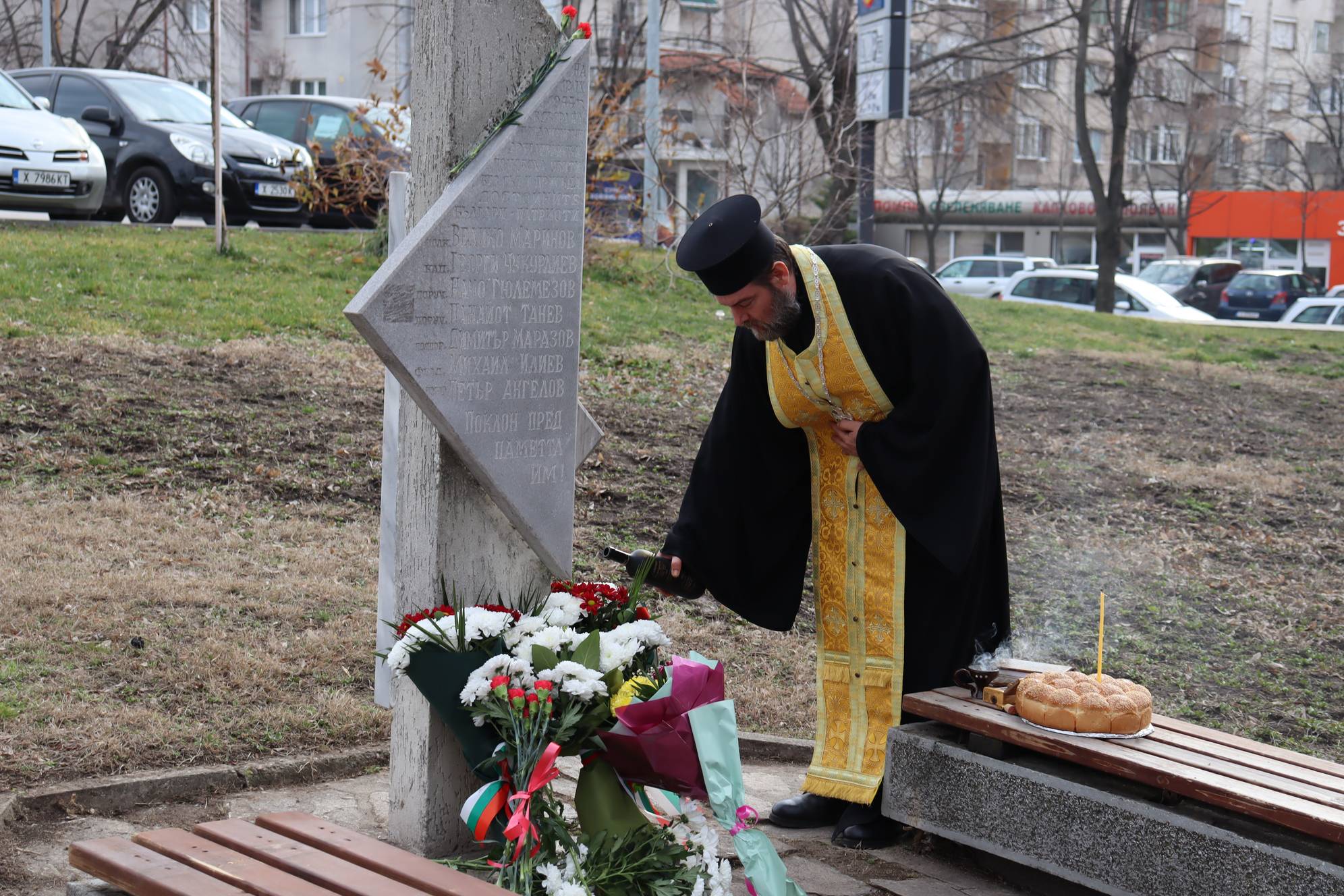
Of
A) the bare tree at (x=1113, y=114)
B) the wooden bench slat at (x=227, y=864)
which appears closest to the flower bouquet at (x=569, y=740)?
the wooden bench slat at (x=227, y=864)

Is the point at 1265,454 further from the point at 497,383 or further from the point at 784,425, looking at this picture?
the point at 497,383

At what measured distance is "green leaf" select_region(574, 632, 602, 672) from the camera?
3551 mm

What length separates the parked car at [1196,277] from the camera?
108 feet

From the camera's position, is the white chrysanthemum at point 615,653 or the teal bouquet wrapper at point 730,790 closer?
the teal bouquet wrapper at point 730,790

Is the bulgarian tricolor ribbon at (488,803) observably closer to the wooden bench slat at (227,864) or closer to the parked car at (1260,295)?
the wooden bench slat at (227,864)

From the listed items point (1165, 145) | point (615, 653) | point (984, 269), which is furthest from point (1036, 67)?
point (615, 653)

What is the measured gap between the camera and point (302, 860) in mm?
3266

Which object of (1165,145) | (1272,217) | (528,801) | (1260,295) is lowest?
(528,801)

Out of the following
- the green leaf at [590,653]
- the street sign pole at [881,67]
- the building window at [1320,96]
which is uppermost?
the building window at [1320,96]

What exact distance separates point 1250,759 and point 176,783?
9.77 feet

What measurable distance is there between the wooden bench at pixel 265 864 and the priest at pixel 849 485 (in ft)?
4.73

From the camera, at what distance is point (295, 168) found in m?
14.4

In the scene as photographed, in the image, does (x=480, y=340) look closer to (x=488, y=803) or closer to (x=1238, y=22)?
(x=488, y=803)

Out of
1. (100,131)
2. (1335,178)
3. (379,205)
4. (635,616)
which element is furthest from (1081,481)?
(1335,178)
